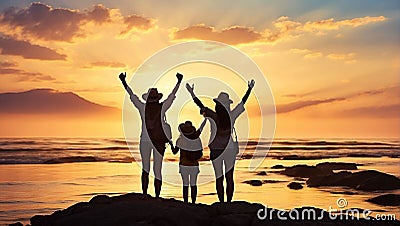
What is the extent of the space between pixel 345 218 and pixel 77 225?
5.86 m

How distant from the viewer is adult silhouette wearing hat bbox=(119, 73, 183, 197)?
474 inches

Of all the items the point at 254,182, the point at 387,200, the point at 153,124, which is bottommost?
the point at 153,124

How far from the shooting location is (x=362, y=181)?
27.5 metres

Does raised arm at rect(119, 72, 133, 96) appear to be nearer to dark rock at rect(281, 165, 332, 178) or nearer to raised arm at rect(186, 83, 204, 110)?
raised arm at rect(186, 83, 204, 110)

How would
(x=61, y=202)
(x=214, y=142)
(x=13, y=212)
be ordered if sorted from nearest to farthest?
1. (x=214, y=142)
2. (x=13, y=212)
3. (x=61, y=202)

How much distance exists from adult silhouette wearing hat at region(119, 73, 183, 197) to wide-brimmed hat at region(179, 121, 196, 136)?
0.38 meters

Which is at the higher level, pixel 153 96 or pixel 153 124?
pixel 153 96

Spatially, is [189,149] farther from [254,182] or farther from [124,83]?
[254,182]

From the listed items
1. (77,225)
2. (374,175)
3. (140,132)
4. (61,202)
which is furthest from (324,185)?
(77,225)

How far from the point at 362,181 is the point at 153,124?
1864cm

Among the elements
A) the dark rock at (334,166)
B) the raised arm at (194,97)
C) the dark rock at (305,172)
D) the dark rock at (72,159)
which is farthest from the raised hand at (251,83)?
the dark rock at (72,159)

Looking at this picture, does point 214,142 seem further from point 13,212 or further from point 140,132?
point 13,212

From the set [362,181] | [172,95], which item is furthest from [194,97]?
[362,181]

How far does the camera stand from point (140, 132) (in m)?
12.2
